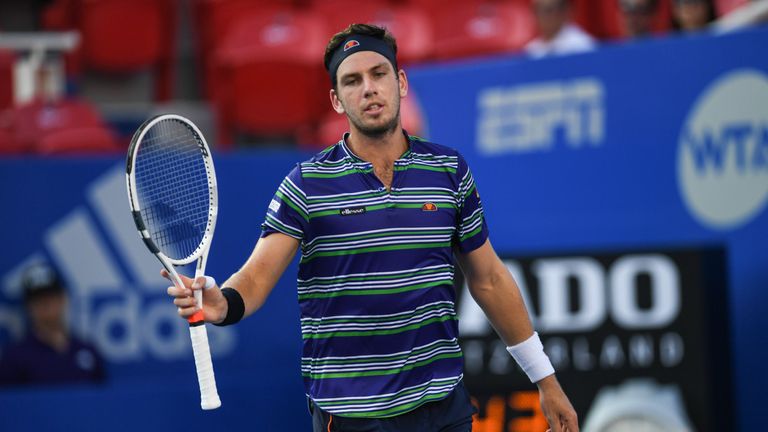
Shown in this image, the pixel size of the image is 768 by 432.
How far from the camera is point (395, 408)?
3473 millimetres

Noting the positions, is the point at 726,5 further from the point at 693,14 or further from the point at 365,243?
the point at 365,243

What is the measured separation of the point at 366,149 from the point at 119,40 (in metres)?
6.13

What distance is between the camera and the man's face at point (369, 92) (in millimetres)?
3516

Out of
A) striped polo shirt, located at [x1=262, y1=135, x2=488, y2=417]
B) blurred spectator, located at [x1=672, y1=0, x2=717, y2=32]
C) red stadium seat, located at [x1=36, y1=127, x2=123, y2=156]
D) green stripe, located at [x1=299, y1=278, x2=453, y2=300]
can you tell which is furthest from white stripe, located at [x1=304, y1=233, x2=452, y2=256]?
red stadium seat, located at [x1=36, y1=127, x2=123, y2=156]

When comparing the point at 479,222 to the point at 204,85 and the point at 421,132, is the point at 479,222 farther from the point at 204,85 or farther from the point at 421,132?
the point at 204,85

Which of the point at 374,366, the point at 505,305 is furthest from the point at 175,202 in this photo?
the point at 505,305

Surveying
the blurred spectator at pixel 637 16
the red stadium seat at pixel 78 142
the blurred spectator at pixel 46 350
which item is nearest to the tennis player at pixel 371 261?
the blurred spectator at pixel 46 350

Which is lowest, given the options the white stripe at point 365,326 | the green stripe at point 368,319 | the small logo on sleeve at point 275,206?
the white stripe at point 365,326

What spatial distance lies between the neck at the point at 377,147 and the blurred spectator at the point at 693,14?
11.6 ft

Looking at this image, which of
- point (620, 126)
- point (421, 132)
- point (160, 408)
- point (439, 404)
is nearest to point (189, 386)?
point (160, 408)

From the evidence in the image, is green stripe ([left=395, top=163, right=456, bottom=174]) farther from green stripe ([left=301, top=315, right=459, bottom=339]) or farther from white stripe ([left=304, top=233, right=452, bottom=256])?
green stripe ([left=301, top=315, right=459, bottom=339])

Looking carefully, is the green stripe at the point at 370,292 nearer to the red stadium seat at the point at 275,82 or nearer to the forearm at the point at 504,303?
the forearm at the point at 504,303

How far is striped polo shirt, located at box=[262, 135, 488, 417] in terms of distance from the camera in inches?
136

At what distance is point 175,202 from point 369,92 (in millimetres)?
667
